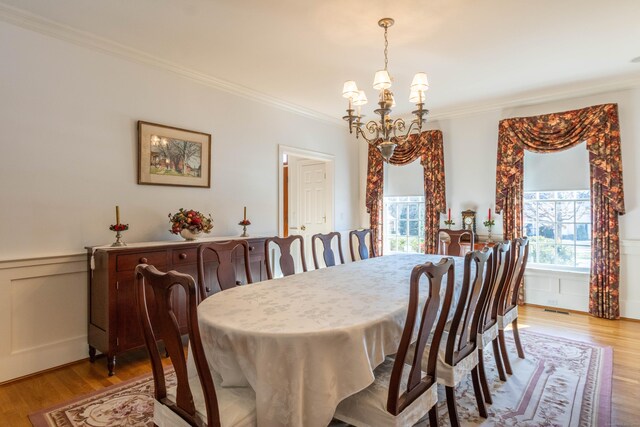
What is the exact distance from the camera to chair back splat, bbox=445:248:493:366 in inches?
70.7

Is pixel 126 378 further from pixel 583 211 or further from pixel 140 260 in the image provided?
pixel 583 211

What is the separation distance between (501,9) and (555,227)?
3160mm

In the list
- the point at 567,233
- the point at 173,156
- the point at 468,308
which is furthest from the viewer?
the point at 567,233

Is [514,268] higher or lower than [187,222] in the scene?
lower

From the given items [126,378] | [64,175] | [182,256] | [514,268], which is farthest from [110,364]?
[514,268]

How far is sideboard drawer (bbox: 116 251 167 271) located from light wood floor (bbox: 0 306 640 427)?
842 millimetres

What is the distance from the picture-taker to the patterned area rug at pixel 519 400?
2129mm

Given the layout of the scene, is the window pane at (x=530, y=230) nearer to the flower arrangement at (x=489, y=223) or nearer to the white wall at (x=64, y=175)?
the flower arrangement at (x=489, y=223)

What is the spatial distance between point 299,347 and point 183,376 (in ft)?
1.49

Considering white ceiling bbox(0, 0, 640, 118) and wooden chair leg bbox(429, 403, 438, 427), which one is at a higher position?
→ white ceiling bbox(0, 0, 640, 118)

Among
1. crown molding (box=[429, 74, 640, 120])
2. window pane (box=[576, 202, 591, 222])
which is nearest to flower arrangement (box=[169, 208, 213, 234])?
crown molding (box=[429, 74, 640, 120])

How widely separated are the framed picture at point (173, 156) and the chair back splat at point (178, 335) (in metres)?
2.25

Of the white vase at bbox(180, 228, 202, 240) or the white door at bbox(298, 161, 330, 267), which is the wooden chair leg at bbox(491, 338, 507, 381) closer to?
the white vase at bbox(180, 228, 202, 240)

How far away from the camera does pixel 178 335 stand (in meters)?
1.29
